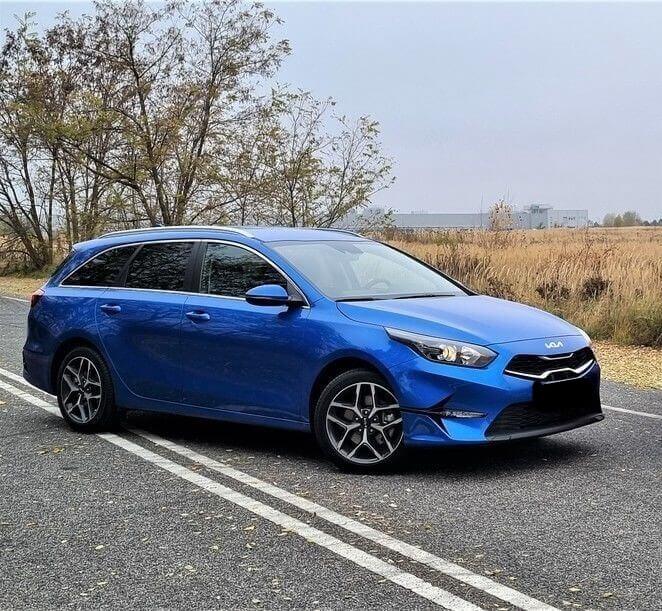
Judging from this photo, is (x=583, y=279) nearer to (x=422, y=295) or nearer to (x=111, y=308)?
(x=422, y=295)

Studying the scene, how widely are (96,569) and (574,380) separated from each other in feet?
10.8

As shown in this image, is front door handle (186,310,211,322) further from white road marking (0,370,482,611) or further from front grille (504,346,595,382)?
front grille (504,346,595,382)

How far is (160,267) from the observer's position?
7617 millimetres

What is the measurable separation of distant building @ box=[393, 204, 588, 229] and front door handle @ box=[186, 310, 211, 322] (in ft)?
45.4

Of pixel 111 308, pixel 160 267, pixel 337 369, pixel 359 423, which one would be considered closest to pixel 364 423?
pixel 359 423

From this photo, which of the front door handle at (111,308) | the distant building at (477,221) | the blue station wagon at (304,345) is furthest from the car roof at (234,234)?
the distant building at (477,221)

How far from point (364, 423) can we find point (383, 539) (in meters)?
1.42

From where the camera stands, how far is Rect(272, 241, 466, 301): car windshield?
674 cm

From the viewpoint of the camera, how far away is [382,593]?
→ 13.2 feet

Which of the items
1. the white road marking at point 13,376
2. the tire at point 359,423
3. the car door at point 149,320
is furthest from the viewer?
the white road marking at point 13,376

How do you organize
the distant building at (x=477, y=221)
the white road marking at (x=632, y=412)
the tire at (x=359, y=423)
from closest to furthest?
the tire at (x=359, y=423)
the white road marking at (x=632, y=412)
the distant building at (x=477, y=221)

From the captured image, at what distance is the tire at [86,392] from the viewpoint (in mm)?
7586

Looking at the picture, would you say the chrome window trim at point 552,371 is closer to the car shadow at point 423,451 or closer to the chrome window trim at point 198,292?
the car shadow at point 423,451

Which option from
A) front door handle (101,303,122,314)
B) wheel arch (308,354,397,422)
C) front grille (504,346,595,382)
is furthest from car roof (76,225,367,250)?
front grille (504,346,595,382)
